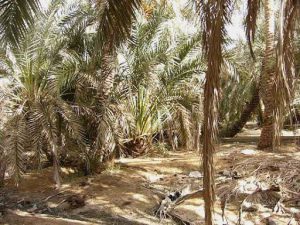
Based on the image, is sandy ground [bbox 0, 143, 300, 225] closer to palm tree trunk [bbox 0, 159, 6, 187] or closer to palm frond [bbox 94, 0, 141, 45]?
palm tree trunk [bbox 0, 159, 6, 187]

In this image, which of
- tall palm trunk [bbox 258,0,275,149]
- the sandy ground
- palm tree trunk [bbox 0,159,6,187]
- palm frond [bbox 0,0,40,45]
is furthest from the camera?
tall palm trunk [bbox 258,0,275,149]

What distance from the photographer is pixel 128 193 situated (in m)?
9.45

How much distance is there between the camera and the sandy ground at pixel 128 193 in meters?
8.01

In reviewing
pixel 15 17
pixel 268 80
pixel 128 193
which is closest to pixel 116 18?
pixel 15 17

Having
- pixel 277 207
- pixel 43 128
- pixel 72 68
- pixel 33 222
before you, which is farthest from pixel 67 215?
pixel 277 207

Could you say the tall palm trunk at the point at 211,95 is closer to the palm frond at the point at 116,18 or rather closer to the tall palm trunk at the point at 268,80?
the palm frond at the point at 116,18

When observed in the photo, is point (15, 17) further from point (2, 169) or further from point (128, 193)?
point (128, 193)

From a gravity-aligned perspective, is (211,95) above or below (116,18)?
below

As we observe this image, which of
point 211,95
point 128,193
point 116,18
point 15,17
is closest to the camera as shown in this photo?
point 211,95

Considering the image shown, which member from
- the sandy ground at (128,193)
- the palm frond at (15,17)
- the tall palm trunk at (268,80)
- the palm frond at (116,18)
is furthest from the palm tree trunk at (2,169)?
the tall palm trunk at (268,80)

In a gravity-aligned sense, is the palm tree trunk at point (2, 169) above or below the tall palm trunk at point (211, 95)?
below

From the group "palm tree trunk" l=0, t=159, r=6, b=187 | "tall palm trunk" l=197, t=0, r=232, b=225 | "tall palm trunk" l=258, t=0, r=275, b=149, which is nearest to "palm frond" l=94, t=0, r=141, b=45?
"tall palm trunk" l=197, t=0, r=232, b=225

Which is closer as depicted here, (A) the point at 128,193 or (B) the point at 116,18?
(B) the point at 116,18

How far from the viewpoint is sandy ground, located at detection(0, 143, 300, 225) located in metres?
8.01
